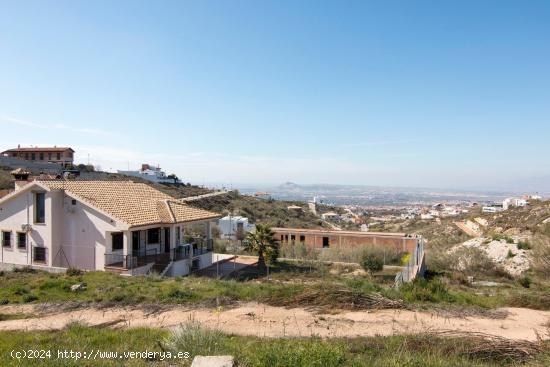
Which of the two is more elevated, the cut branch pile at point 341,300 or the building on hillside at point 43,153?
the building on hillside at point 43,153

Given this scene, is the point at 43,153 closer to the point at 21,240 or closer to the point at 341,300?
the point at 21,240

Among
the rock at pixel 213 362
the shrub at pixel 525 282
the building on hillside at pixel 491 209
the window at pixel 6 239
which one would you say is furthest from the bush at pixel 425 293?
the building on hillside at pixel 491 209

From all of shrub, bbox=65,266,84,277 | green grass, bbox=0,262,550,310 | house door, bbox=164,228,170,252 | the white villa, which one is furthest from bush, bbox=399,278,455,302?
shrub, bbox=65,266,84,277

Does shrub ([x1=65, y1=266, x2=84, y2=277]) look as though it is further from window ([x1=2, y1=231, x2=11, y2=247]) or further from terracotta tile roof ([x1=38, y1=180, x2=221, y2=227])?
window ([x1=2, y1=231, x2=11, y2=247])

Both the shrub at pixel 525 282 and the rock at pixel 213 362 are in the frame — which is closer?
the rock at pixel 213 362

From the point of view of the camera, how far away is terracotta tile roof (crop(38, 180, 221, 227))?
2031cm

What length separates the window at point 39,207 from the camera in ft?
68.4

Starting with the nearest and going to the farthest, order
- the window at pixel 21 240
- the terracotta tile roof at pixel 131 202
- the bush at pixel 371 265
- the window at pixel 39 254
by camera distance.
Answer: the terracotta tile roof at pixel 131 202, the window at pixel 39 254, the window at pixel 21 240, the bush at pixel 371 265

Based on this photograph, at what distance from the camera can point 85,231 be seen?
20.3 meters

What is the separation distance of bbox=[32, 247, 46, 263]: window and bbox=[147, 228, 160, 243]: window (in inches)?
201

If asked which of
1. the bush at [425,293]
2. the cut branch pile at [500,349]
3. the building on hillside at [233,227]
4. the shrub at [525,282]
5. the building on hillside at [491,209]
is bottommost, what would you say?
the building on hillside at [491,209]

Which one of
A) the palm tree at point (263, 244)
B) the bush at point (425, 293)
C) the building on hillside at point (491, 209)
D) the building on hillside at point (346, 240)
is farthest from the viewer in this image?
the building on hillside at point (491, 209)

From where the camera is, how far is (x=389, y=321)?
10.9m

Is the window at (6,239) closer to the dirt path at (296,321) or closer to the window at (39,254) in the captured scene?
the window at (39,254)
